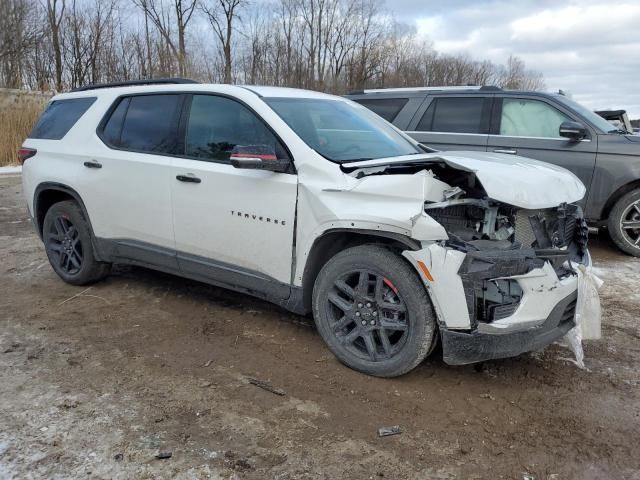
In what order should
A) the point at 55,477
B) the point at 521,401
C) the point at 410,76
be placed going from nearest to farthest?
the point at 55,477, the point at 521,401, the point at 410,76

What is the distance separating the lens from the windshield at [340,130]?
368 centimetres

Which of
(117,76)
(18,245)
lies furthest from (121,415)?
(117,76)

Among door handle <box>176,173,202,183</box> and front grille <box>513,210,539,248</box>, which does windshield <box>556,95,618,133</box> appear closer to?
front grille <box>513,210,539,248</box>

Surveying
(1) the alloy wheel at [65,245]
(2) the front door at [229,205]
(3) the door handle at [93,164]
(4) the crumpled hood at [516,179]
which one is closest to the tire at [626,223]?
(4) the crumpled hood at [516,179]

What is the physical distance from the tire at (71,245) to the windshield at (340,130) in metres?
2.31

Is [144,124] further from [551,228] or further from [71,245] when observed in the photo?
[551,228]

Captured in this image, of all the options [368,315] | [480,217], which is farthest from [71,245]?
[480,217]

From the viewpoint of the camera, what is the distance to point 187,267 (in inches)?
165

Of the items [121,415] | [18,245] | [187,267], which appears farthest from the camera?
[18,245]

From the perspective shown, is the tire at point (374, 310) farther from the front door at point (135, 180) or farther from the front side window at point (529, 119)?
the front side window at point (529, 119)

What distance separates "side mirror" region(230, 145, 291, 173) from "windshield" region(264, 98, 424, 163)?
283 millimetres

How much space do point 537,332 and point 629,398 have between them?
0.77 metres

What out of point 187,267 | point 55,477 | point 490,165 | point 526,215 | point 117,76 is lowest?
point 55,477

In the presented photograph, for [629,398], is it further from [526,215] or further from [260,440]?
[260,440]
